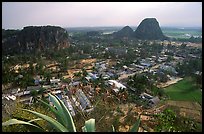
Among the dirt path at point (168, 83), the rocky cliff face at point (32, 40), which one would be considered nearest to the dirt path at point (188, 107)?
the dirt path at point (168, 83)

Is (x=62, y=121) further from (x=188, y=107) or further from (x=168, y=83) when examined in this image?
(x=168, y=83)

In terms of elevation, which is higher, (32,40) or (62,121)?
(32,40)

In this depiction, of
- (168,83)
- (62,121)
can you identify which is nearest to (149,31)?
(168,83)

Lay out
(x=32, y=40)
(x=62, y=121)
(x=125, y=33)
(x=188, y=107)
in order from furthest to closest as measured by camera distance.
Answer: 1. (x=125, y=33)
2. (x=32, y=40)
3. (x=188, y=107)
4. (x=62, y=121)

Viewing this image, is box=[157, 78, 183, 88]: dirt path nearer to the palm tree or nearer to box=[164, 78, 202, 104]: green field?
box=[164, 78, 202, 104]: green field

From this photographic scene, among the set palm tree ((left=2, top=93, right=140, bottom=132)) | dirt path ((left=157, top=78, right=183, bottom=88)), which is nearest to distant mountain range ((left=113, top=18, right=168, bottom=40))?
dirt path ((left=157, top=78, right=183, bottom=88))

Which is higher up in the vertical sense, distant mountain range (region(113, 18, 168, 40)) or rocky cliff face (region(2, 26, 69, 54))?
distant mountain range (region(113, 18, 168, 40))
